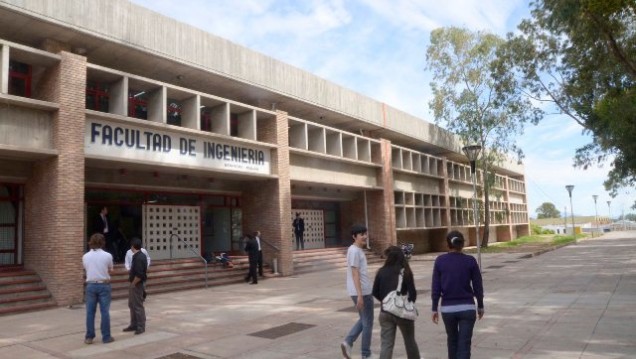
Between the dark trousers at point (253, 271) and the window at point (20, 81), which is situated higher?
the window at point (20, 81)

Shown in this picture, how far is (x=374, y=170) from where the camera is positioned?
24859 mm

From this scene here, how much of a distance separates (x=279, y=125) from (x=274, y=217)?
352 centimetres

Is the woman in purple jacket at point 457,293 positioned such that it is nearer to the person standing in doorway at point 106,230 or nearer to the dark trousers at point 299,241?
the person standing in doorway at point 106,230

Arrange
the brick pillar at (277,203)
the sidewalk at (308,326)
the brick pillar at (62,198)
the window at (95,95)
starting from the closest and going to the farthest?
the sidewalk at (308,326), the brick pillar at (62,198), the window at (95,95), the brick pillar at (277,203)

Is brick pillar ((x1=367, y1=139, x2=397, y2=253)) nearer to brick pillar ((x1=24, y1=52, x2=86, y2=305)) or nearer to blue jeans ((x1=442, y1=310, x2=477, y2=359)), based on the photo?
brick pillar ((x1=24, y1=52, x2=86, y2=305))

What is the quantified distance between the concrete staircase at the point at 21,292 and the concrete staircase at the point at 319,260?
30.7ft

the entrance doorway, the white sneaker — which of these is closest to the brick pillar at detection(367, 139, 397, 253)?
the entrance doorway

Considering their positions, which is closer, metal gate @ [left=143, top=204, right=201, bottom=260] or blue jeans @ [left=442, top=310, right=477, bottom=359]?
blue jeans @ [left=442, top=310, right=477, bottom=359]

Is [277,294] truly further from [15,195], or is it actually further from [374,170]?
[374,170]

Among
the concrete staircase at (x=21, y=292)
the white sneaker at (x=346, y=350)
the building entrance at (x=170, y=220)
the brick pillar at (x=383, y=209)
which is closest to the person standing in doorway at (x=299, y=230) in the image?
the building entrance at (x=170, y=220)

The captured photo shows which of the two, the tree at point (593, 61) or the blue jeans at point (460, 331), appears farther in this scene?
the tree at point (593, 61)

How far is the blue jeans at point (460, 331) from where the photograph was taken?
4816mm

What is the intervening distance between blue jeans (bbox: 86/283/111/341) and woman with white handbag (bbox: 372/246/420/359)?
484 cm

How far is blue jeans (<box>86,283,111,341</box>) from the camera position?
25.7 feet
